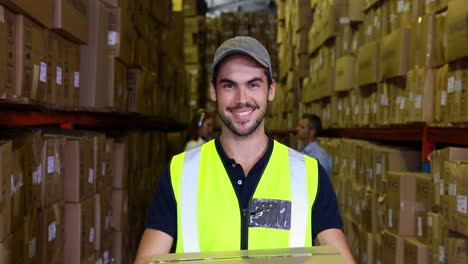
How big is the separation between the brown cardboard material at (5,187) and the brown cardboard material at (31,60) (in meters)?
0.25

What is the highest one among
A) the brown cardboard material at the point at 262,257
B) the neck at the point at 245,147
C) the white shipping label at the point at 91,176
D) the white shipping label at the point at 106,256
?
the neck at the point at 245,147

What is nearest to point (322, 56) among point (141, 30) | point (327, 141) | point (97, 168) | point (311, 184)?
point (327, 141)

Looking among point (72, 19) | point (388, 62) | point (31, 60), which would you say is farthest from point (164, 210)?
point (388, 62)

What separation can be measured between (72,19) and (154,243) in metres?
1.66

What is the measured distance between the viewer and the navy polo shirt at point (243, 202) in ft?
5.91

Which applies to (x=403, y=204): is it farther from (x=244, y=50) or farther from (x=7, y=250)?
(x=7, y=250)

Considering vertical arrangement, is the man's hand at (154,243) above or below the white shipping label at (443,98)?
below

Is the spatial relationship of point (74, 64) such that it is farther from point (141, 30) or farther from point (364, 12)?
point (364, 12)

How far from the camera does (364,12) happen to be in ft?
16.0

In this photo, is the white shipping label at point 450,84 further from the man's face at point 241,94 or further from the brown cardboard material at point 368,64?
the man's face at point 241,94

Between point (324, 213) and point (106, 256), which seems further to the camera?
point (106, 256)

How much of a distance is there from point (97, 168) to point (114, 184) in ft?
3.09

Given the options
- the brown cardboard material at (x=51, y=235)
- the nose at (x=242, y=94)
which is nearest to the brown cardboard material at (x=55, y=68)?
the brown cardboard material at (x=51, y=235)

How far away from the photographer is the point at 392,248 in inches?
147
